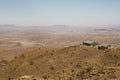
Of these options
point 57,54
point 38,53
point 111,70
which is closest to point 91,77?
point 111,70

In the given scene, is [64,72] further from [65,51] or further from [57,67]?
[65,51]

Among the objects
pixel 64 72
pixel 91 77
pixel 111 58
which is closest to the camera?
pixel 91 77

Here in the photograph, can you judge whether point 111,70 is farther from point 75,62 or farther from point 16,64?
point 16,64

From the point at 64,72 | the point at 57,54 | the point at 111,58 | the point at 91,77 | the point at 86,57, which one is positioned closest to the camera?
the point at 91,77

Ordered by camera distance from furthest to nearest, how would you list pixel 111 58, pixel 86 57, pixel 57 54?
pixel 57 54
pixel 86 57
pixel 111 58

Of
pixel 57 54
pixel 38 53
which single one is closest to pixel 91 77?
pixel 57 54

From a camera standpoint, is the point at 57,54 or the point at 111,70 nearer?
the point at 111,70
